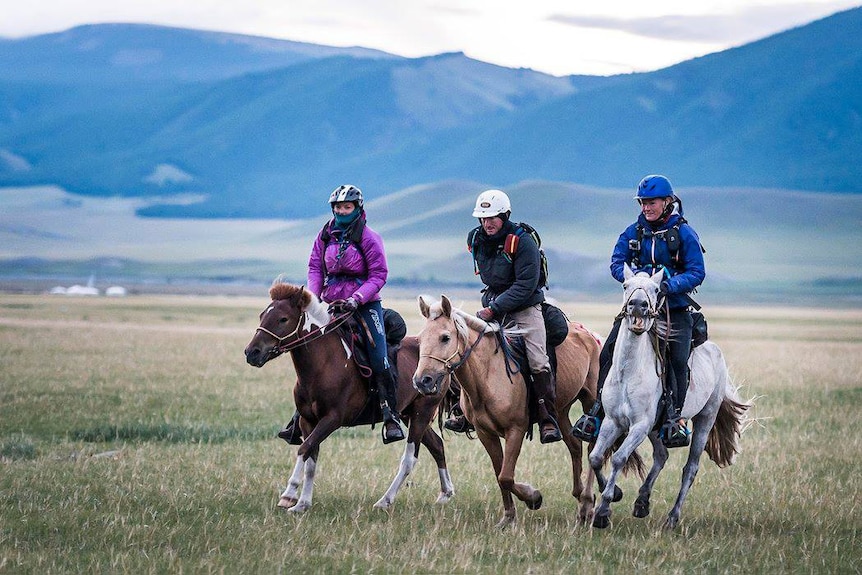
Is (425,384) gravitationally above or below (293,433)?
above

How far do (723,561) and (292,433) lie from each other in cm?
471

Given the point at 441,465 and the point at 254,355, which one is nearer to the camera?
the point at 254,355

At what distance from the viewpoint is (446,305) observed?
1102 centimetres

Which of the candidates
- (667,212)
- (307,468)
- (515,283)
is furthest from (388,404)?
(667,212)

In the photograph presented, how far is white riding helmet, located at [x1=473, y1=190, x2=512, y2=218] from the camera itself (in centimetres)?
1152

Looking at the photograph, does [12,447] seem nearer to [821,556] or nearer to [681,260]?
[681,260]

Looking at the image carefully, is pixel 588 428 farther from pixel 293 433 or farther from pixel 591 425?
pixel 293 433

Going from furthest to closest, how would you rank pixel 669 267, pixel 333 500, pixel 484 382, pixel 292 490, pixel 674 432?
pixel 333 500
pixel 292 490
pixel 669 267
pixel 484 382
pixel 674 432

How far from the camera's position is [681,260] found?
1145cm

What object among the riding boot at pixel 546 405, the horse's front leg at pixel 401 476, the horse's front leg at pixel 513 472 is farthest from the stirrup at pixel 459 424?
the horse's front leg at pixel 513 472

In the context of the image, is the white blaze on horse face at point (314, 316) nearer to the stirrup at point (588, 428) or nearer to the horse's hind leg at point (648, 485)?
the stirrup at point (588, 428)

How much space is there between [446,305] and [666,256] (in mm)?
2145

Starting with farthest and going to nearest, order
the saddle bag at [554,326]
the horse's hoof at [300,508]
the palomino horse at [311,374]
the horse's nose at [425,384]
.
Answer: the saddle bag at [554,326]
the palomino horse at [311,374]
the horse's hoof at [300,508]
the horse's nose at [425,384]

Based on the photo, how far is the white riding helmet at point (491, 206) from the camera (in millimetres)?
11523
